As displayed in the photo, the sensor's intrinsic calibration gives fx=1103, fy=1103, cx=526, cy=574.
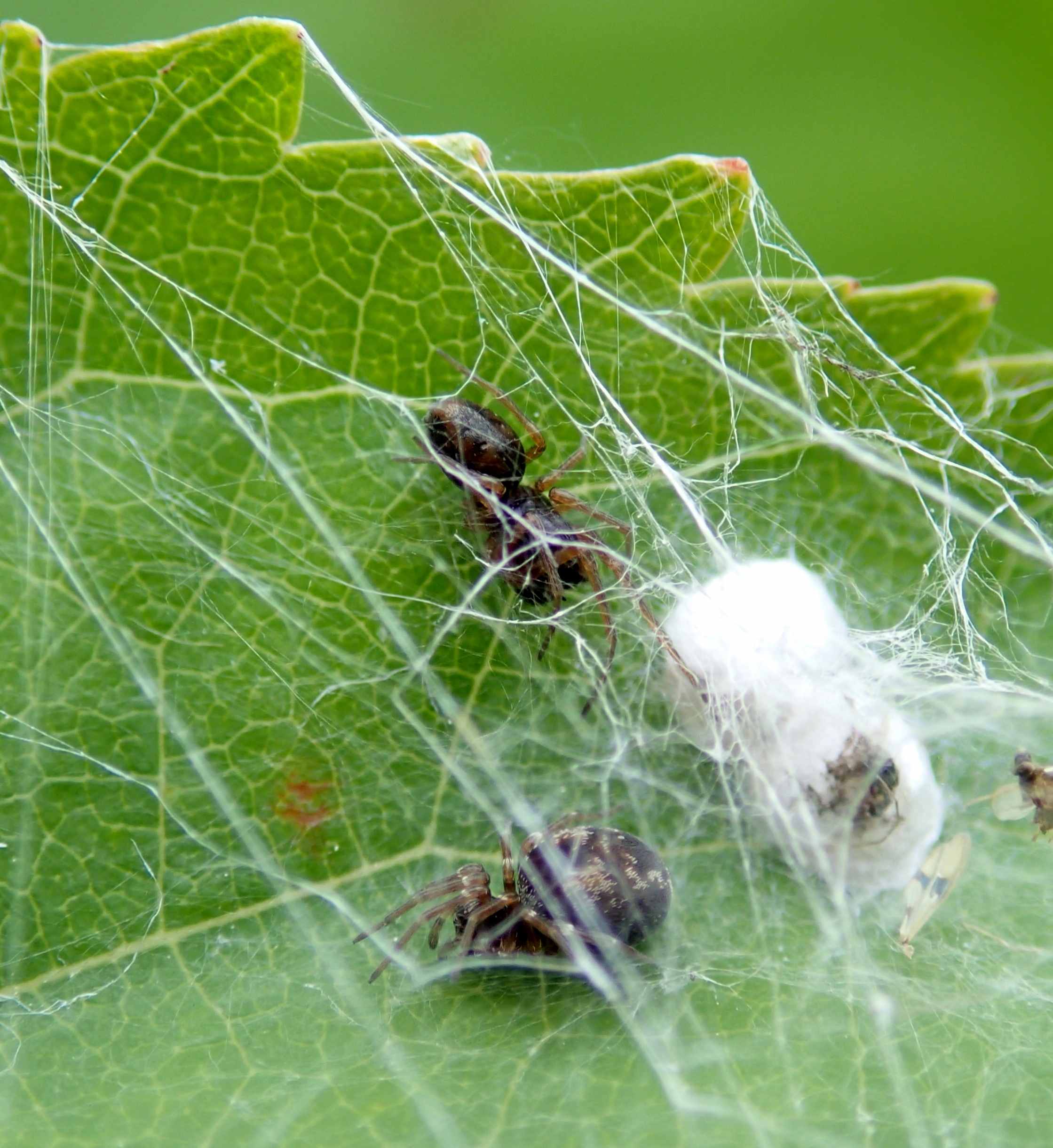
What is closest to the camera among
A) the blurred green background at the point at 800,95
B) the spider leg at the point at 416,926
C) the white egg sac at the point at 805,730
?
the spider leg at the point at 416,926

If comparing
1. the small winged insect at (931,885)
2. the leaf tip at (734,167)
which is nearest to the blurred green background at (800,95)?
the leaf tip at (734,167)

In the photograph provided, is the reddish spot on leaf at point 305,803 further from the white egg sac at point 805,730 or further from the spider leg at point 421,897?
the white egg sac at point 805,730

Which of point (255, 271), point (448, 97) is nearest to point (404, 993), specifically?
point (255, 271)

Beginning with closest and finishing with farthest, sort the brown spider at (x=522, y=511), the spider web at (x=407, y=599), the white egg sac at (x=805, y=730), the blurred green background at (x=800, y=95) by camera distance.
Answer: the spider web at (x=407, y=599) < the white egg sac at (x=805, y=730) < the brown spider at (x=522, y=511) < the blurred green background at (x=800, y=95)

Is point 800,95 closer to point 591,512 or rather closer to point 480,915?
point 591,512

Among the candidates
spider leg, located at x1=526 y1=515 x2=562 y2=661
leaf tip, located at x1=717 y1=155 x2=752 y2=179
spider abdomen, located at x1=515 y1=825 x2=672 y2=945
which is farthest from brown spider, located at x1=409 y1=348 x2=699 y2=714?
leaf tip, located at x1=717 y1=155 x2=752 y2=179

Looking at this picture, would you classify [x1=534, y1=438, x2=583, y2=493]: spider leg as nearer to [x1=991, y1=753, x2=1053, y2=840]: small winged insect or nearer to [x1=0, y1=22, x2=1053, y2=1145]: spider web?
[x1=0, y1=22, x2=1053, y2=1145]: spider web

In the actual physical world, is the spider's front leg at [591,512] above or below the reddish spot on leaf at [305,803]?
above
